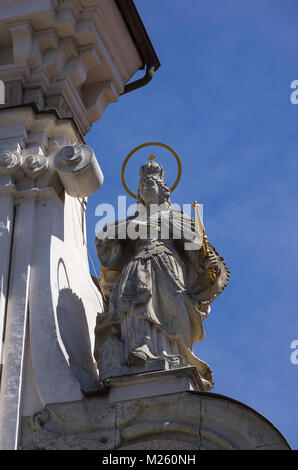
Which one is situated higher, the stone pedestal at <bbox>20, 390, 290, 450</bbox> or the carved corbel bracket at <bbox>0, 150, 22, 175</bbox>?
the carved corbel bracket at <bbox>0, 150, 22, 175</bbox>

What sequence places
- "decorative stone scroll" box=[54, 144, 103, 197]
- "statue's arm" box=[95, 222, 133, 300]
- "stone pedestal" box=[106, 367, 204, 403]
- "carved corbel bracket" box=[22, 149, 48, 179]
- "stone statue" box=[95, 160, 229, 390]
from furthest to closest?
"carved corbel bracket" box=[22, 149, 48, 179] < "decorative stone scroll" box=[54, 144, 103, 197] < "statue's arm" box=[95, 222, 133, 300] < "stone statue" box=[95, 160, 229, 390] < "stone pedestal" box=[106, 367, 204, 403]

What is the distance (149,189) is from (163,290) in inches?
51.5

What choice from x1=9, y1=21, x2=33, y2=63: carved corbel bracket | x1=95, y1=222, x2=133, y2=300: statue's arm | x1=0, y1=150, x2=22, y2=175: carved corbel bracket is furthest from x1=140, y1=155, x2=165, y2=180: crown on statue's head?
x1=9, y1=21, x2=33, y2=63: carved corbel bracket

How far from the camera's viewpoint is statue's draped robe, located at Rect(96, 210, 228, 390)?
36.9 ft

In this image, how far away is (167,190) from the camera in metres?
12.6

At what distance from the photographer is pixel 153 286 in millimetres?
11539

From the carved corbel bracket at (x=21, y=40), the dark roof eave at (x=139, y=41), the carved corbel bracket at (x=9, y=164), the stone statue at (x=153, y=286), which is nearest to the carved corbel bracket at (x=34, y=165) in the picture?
the carved corbel bracket at (x=9, y=164)

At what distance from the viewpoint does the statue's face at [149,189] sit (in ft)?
40.9

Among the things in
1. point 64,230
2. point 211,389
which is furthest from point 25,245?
point 211,389

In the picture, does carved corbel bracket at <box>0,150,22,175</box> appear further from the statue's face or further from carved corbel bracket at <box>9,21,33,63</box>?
carved corbel bracket at <box>9,21,33,63</box>

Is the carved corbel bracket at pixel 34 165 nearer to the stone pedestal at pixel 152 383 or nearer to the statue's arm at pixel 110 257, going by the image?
the statue's arm at pixel 110 257
